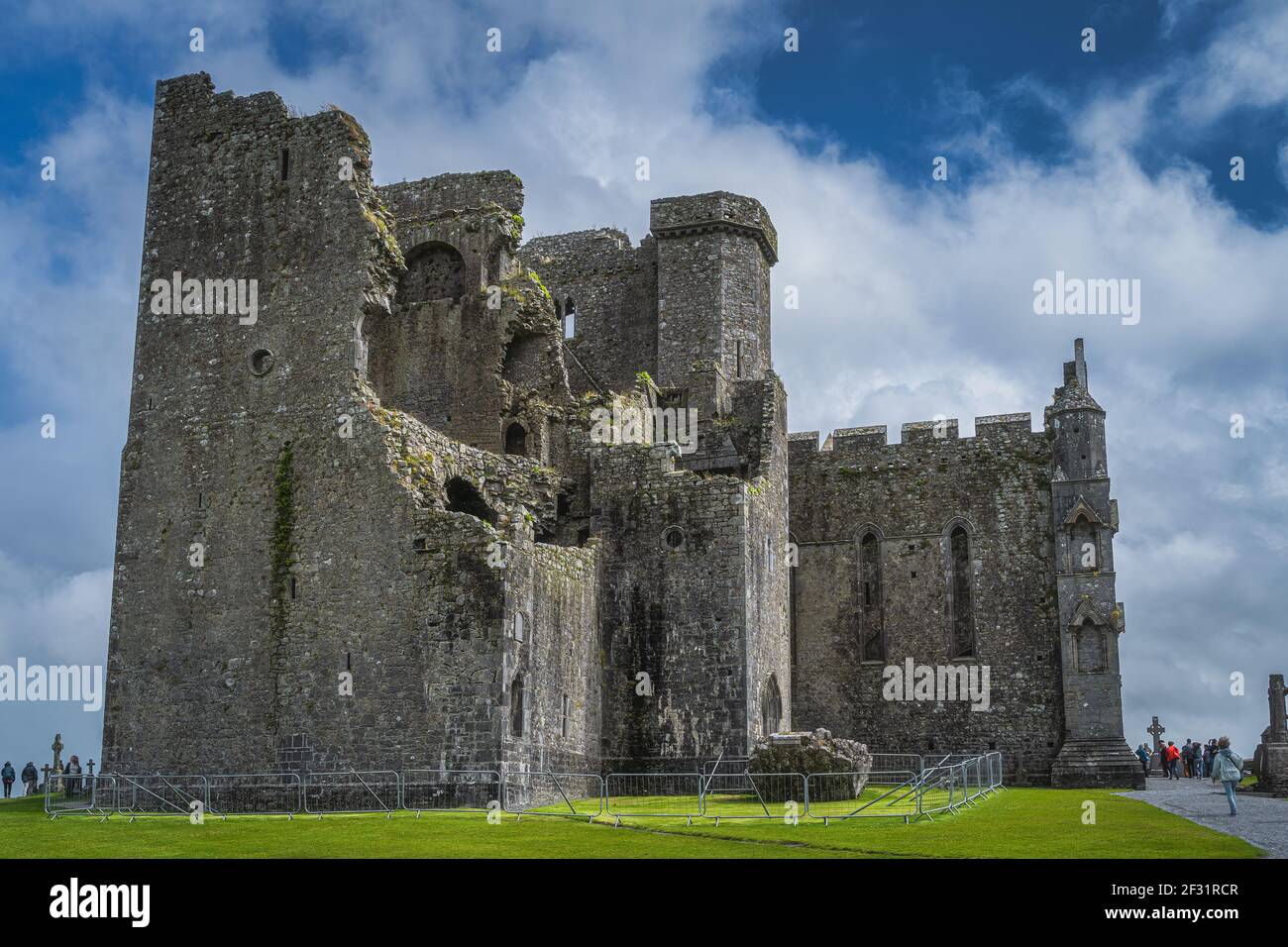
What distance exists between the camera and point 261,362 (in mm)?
31391

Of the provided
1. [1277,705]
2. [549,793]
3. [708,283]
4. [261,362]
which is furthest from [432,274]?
[1277,705]

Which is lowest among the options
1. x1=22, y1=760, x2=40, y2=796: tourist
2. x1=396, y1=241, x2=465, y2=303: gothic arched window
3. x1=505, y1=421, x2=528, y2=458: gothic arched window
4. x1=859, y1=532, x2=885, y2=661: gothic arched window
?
x1=22, y1=760, x2=40, y2=796: tourist

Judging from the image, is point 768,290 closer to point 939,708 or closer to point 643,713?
point 939,708

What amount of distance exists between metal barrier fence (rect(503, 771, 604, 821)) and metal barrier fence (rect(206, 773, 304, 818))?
424cm

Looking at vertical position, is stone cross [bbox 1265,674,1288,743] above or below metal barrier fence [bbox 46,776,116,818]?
above

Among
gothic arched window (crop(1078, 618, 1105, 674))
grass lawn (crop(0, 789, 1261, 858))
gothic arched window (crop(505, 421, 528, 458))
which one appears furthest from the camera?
gothic arched window (crop(1078, 618, 1105, 674))

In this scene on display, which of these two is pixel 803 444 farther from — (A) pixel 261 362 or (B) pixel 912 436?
(A) pixel 261 362

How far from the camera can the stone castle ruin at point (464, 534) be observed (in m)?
28.0

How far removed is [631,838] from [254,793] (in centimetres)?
1264

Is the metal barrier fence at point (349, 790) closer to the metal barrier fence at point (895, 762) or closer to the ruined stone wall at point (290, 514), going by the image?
the ruined stone wall at point (290, 514)

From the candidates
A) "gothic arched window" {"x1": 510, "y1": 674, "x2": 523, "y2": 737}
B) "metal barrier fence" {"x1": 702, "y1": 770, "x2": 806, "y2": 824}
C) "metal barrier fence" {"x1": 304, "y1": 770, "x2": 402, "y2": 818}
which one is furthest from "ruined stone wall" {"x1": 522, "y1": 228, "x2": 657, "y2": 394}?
"metal barrier fence" {"x1": 304, "y1": 770, "x2": 402, "y2": 818}

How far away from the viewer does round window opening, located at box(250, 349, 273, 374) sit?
3114 centimetres

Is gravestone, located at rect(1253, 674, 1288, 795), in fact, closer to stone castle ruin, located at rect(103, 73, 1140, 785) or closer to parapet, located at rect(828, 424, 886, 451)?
stone castle ruin, located at rect(103, 73, 1140, 785)

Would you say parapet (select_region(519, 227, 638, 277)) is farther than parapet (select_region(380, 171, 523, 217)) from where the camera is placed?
Yes
